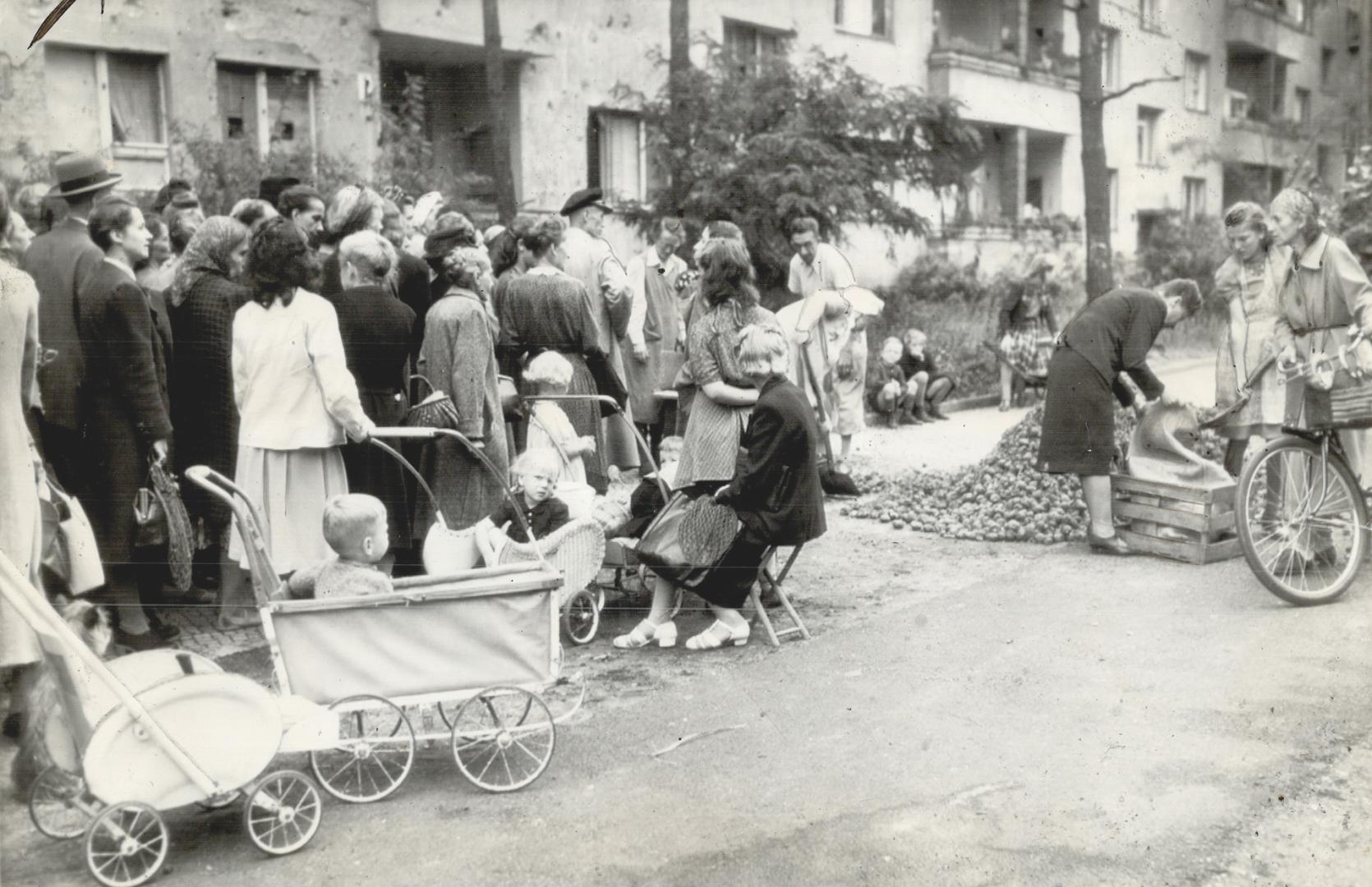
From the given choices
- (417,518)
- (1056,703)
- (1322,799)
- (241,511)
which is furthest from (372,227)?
(1322,799)

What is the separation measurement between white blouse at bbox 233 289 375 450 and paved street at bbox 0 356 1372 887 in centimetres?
106

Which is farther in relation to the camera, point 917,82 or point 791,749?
point 917,82

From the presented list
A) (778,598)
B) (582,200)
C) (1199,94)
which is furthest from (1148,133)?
(778,598)

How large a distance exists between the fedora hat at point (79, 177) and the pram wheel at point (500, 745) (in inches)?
109

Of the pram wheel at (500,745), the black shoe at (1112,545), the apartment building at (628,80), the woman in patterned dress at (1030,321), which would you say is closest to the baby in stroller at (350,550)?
the pram wheel at (500,745)

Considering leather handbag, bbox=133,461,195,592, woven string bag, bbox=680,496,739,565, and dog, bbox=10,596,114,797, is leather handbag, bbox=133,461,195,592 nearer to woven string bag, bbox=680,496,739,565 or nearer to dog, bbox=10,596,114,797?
dog, bbox=10,596,114,797

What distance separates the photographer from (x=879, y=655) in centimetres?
598

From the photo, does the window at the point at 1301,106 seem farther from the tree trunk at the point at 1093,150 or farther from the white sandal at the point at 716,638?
the white sandal at the point at 716,638

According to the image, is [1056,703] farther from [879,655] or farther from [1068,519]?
[1068,519]

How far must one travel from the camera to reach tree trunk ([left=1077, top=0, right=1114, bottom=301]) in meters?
8.94

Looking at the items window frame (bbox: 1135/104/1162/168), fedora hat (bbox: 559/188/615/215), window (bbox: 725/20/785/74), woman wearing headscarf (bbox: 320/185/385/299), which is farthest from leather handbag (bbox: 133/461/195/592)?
window frame (bbox: 1135/104/1162/168)

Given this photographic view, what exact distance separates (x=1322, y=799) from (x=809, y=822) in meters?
1.65

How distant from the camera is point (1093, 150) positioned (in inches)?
364

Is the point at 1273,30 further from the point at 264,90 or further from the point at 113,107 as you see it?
the point at 113,107
